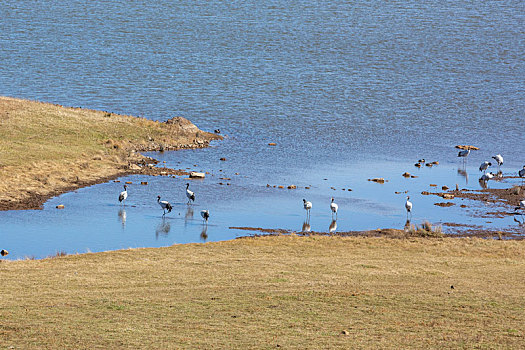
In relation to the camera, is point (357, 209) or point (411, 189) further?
point (411, 189)

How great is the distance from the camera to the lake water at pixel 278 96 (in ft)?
162

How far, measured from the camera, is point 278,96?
109m

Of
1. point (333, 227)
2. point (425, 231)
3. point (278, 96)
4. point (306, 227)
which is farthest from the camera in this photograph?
point (278, 96)

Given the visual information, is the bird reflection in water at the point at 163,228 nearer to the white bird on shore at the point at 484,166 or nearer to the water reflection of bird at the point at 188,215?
the water reflection of bird at the point at 188,215

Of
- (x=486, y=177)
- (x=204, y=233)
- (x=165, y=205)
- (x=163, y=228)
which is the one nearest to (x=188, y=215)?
(x=165, y=205)

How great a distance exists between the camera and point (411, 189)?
5966cm

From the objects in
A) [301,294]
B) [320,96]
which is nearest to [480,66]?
[320,96]

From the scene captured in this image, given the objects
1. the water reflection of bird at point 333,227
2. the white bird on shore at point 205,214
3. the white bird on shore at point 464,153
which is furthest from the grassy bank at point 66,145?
the white bird on shore at point 464,153

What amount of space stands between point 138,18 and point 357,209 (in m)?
109

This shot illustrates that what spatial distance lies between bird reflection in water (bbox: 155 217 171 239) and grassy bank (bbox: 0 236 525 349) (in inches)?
242

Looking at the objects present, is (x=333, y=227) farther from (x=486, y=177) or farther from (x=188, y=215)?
(x=486, y=177)

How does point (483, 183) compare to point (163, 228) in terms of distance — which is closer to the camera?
point (163, 228)

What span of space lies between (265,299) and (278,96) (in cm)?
8245

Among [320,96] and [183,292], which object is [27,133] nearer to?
[183,292]
